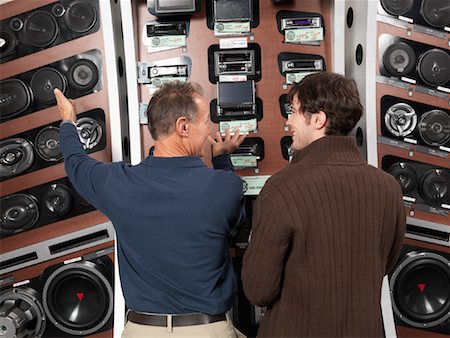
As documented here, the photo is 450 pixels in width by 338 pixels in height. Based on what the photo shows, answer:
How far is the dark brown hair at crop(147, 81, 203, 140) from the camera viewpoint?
1.66 m

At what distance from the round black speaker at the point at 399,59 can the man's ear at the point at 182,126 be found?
3.72ft

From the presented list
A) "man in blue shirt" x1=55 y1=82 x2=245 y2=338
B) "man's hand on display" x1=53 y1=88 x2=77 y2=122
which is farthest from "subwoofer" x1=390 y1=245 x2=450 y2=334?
"man's hand on display" x1=53 y1=88 x2=77 y2=122

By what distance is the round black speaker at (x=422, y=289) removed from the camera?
236 cm

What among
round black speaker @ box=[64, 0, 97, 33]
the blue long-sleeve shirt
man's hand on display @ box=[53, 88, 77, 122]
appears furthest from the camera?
round black speaker @ box=[64, 0, 97, 33]

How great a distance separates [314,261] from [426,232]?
1.15m

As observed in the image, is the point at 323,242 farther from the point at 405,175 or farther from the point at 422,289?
the point at 422,289

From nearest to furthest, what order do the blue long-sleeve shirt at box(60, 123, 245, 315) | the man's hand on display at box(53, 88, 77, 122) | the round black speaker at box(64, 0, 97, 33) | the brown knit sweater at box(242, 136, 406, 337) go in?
1. the brown knit sweater at box(242, 136, 406, 337)
2. the blue long-sleeve shirt at box(60, 123, 245, 315)
3. the man's hand on display at box(53, 88, 77, 122)
4. the round black speaker at box(64, 0, 97, 33)

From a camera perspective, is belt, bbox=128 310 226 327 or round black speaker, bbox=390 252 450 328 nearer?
belt, bbox=128 310 226 327

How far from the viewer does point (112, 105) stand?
2254 mm

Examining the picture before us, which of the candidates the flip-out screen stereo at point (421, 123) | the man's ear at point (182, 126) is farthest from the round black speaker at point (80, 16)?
the flip-out screen stereo at point (421, 123)

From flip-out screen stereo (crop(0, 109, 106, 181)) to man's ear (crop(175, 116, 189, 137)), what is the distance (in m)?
0.77

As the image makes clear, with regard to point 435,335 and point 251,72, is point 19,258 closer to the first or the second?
point 251,72

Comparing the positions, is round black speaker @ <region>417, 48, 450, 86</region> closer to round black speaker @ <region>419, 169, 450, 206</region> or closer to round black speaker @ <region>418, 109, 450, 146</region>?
round black speaker @ <region>418, 109, 450, 146</region>

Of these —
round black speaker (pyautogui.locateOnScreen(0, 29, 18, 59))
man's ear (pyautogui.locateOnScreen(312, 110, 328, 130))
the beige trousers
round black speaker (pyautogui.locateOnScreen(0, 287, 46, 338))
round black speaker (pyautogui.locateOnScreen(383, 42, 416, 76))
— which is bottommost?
round black speaker (pyautogui.locateOnScreen(0, 287, 46, 338))
